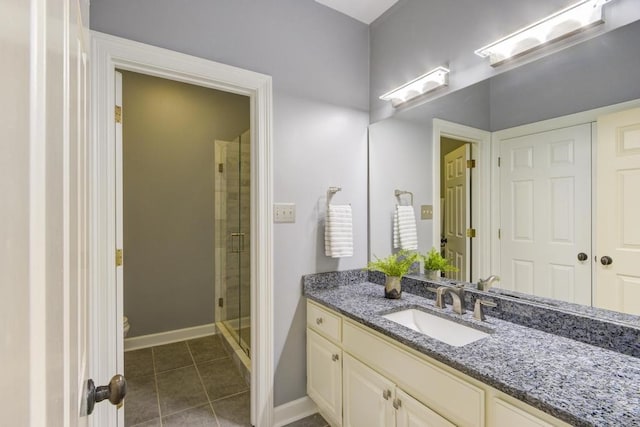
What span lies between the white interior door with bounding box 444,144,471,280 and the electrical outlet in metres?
0.93

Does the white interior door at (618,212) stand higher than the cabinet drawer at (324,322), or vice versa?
the white interior door at (618,212)

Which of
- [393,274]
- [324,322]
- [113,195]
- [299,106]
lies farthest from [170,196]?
[393,274]

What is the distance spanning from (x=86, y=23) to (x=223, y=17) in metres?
1.08

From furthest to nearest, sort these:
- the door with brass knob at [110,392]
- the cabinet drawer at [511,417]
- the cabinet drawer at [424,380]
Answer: the cabinet drawer at [424,380] < the cabinet drawer at [511,417] < the door with brass knob at [110,392]

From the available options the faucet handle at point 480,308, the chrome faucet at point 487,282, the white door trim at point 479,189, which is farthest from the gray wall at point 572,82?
the faucet handle at point 480,308

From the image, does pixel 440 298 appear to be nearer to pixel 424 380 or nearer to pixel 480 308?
pixel 480 308

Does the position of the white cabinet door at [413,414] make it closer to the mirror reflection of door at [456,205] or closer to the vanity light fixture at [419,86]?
the mirror reflection of door at [456,205]

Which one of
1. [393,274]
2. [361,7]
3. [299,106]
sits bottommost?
[393,274]

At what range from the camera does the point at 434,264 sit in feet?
6.15

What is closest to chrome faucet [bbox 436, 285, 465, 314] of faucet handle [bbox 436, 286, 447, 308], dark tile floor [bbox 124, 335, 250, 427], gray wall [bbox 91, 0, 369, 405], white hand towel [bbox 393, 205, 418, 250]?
faucet handle [bbox 436, 286, 447, 308]

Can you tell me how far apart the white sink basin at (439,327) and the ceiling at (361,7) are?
6.41 feet

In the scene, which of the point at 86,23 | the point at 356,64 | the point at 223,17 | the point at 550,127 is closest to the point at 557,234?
the point at 550,127

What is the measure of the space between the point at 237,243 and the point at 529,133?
2427 millimetres

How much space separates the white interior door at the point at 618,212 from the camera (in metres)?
1.11
